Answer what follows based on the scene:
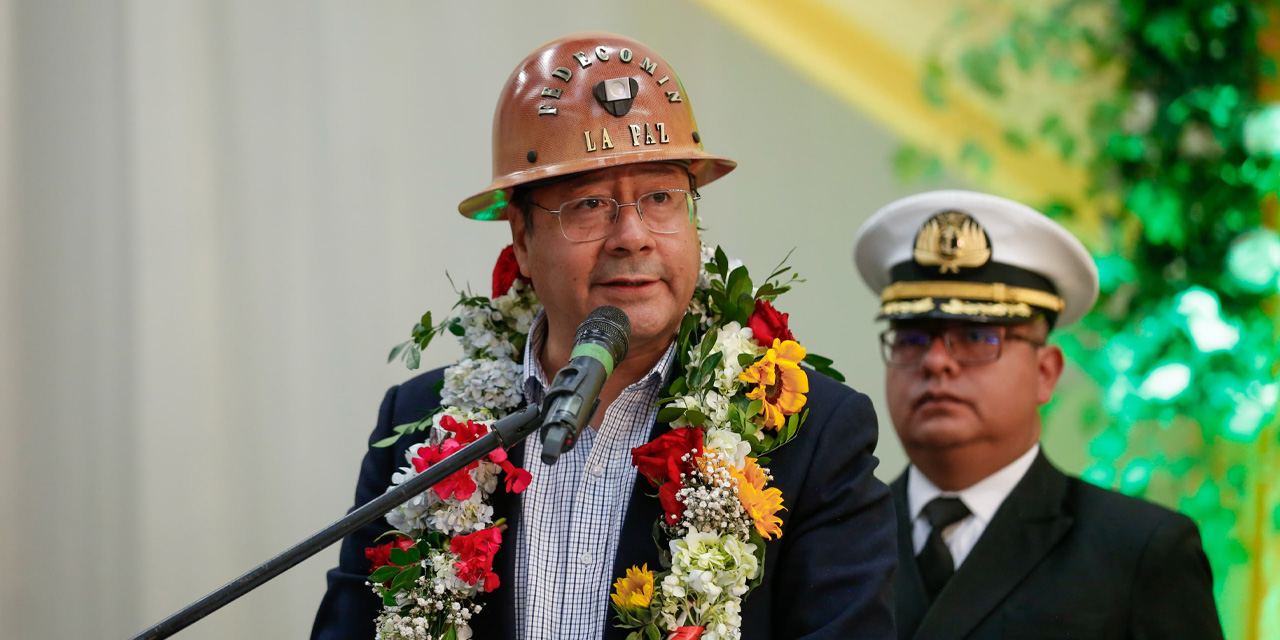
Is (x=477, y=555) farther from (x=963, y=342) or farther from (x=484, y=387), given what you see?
(x=963, y=342)

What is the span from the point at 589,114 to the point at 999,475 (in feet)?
4.51

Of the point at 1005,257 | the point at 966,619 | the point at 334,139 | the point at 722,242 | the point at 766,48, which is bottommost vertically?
the point at 966,619

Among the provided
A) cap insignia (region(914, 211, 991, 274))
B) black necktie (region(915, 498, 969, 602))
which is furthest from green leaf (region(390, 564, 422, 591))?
cap insignia (region(914, 211, 991, 274))

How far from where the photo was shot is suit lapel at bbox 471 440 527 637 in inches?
72.1

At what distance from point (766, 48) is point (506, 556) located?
247 cm

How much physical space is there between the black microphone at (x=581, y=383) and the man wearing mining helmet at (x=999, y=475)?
138 cm

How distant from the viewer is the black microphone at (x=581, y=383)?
1176 millimetres

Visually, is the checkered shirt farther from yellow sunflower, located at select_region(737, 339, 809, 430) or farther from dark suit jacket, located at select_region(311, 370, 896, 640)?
yellow sunflower, located at select_region(737, 339, 809, 430)

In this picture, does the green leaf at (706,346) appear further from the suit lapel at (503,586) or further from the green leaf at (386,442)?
the green leaf at (386,442)

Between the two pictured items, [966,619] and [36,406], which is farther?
[36,406]

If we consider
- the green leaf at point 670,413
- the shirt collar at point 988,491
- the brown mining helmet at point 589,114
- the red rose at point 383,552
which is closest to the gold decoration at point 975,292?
the shirt collar at point 988,491

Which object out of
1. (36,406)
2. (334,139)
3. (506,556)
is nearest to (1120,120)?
(334,139)

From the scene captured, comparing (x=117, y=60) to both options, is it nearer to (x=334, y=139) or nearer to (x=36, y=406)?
(x=334, y=139)

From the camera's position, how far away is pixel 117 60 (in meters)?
2.87
